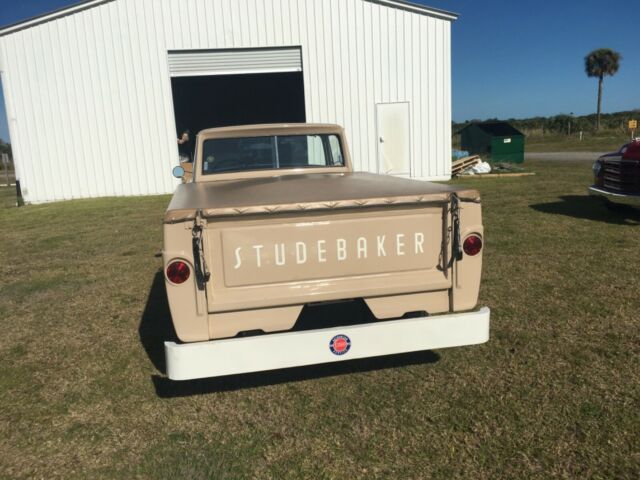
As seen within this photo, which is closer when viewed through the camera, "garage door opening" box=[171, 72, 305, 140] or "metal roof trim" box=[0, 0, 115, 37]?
"metal roof trim" box=[0, 0, 115, 37]

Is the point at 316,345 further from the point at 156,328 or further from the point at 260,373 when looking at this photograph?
the point at 156,328

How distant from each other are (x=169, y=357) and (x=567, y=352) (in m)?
2.78

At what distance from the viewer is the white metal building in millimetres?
13094

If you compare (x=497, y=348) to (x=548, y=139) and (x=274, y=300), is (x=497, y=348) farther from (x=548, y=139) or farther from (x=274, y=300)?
(x=548, y=139)

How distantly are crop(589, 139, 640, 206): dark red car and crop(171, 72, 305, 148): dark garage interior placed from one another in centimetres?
1333

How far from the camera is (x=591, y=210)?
8.95 m

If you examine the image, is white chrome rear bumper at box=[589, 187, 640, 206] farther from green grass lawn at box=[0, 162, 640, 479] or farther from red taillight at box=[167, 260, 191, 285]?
red taillight at box=[167, 260, 191, 285]

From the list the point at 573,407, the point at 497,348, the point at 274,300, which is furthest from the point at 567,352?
the point at 274,300

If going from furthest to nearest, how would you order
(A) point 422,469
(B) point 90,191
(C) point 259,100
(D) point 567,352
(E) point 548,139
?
(E) point 548,139 < (C) point 259,100 < (B) point 90,191 < (D) point 567,352 < (A) point 422,469

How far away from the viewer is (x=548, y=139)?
41406 mm

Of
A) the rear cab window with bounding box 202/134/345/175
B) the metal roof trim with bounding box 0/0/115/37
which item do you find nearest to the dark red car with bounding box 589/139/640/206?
the rear cab window with bounding box 202/134/345/175

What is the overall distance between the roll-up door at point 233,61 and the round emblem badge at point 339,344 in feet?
40.9

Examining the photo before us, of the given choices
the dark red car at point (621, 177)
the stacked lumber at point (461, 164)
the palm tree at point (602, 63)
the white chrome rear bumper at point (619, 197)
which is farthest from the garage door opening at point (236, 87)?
the palm tree at point (602, 63)

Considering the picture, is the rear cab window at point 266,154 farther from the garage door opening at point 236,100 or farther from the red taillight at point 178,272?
the garage door opening at point 236,100
